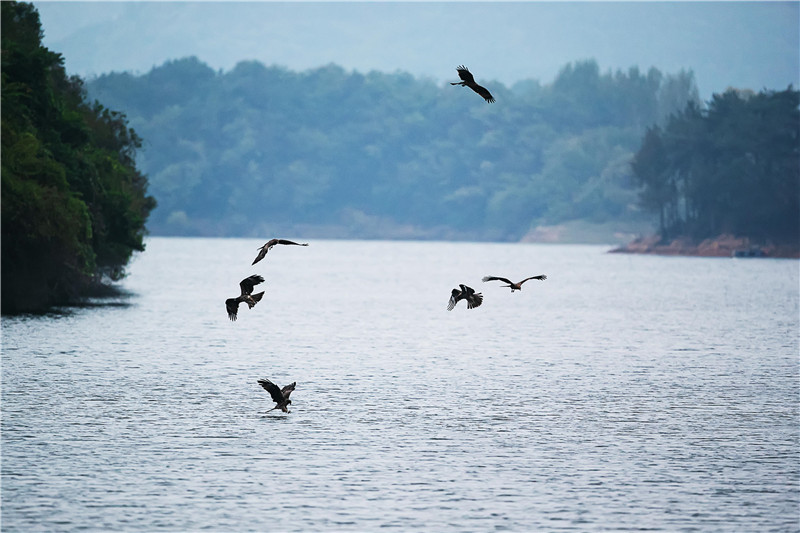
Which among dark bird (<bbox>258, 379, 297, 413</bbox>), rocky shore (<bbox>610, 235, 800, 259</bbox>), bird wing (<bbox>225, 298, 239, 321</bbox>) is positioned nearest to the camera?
bird wing (<bbox>225, 298, 239, 321</bbox>)

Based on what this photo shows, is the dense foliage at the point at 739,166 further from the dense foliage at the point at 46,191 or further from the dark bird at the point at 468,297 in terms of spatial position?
the dark bird at the point at 468,297

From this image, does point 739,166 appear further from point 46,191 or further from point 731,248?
point 46,191

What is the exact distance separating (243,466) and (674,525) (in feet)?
26.2

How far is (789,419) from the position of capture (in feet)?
97.3

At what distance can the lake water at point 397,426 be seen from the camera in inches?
797

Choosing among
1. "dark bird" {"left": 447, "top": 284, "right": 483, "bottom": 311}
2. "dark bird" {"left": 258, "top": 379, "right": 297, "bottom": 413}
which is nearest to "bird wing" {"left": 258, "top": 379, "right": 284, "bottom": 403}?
"dark bird" {"left": 258, "top": 379, "right": 297, "bottom": 413}

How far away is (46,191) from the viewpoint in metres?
54.5

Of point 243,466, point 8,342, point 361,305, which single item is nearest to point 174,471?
point 243,466

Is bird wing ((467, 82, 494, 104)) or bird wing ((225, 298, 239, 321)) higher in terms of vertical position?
bird wing ((467, 82, 494, 104))

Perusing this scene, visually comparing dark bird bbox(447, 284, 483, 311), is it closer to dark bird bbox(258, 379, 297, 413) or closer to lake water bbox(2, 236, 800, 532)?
lake water bbox(2, 236, 800, 532)

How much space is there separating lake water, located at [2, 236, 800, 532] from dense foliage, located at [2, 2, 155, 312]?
2.83 metres

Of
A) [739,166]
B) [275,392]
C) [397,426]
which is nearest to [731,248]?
[739,166]

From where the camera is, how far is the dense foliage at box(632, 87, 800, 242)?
16325 centimetres

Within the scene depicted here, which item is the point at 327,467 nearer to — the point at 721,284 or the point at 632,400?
the point at 632,400
